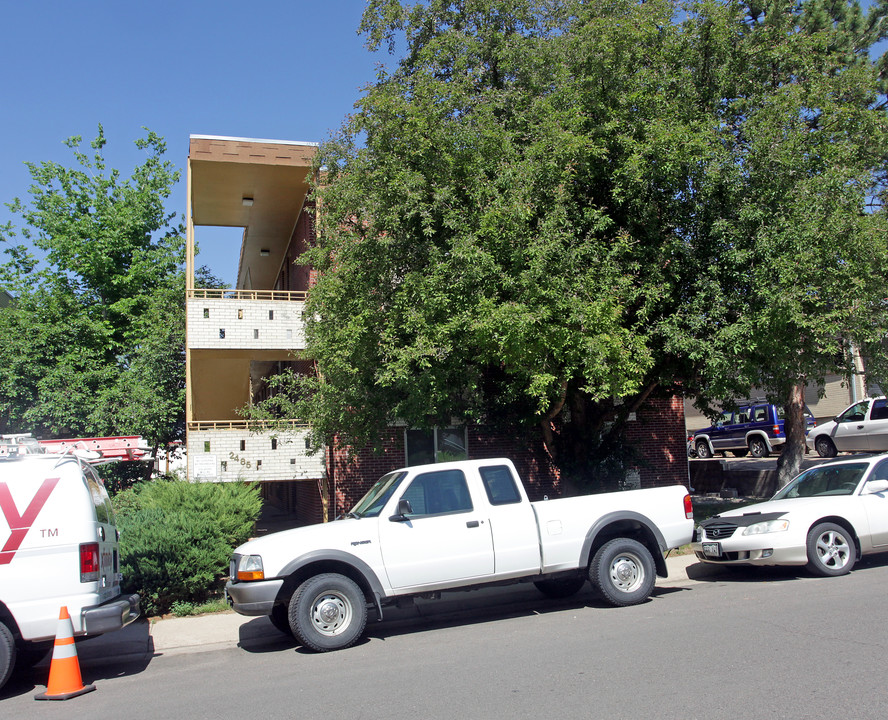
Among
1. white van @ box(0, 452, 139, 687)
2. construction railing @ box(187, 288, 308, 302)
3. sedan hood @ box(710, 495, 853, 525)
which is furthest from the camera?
construction railing @ box(187, 288, 308, 302)

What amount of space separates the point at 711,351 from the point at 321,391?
622cm

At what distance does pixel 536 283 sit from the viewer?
9.87 m

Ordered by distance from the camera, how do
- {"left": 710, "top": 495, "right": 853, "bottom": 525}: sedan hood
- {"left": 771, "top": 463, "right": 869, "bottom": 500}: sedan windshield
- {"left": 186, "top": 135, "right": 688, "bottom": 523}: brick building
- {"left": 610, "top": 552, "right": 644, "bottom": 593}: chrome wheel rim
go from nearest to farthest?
{"left": 610, "top": 552, "right": 644, "bottom": 593}: chrome wheel rim
{"left": 710, "top": 495, "right": 853, "bottom": 525}: sedan hood
{"left": 771, "top": 463, "right": 869, "bottom": 500}: sedan windshield
{"left": 186, "top": 135, "right": 688, "bottom": 523}: brick building

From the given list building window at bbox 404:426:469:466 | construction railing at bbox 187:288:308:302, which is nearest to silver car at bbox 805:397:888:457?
building window at bbox 404:426:469:466

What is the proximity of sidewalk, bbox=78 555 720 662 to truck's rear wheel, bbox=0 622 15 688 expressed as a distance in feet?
5.00

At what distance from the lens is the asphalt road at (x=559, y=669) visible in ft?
16.9

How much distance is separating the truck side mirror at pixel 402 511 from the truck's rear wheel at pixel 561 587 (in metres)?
2.52

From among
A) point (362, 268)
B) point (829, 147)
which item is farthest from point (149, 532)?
point (829, 147)

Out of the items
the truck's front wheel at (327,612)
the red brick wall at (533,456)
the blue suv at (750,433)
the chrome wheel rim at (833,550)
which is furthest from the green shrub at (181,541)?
the blue suv at (750,433)

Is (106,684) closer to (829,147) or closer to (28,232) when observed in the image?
(829,147)

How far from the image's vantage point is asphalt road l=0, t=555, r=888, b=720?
5.15 m

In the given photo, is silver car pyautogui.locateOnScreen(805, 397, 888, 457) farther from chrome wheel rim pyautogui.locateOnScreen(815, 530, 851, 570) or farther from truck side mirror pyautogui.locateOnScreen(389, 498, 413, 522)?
truck side mirror pyautogui.locateOnScreen(389, 498, 413, 522)

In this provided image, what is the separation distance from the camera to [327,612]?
7.38 m

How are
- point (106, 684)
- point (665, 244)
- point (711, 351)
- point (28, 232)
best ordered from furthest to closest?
point (28, 232) → point (665, 244) → point (711, 351) → point (106, 684)
